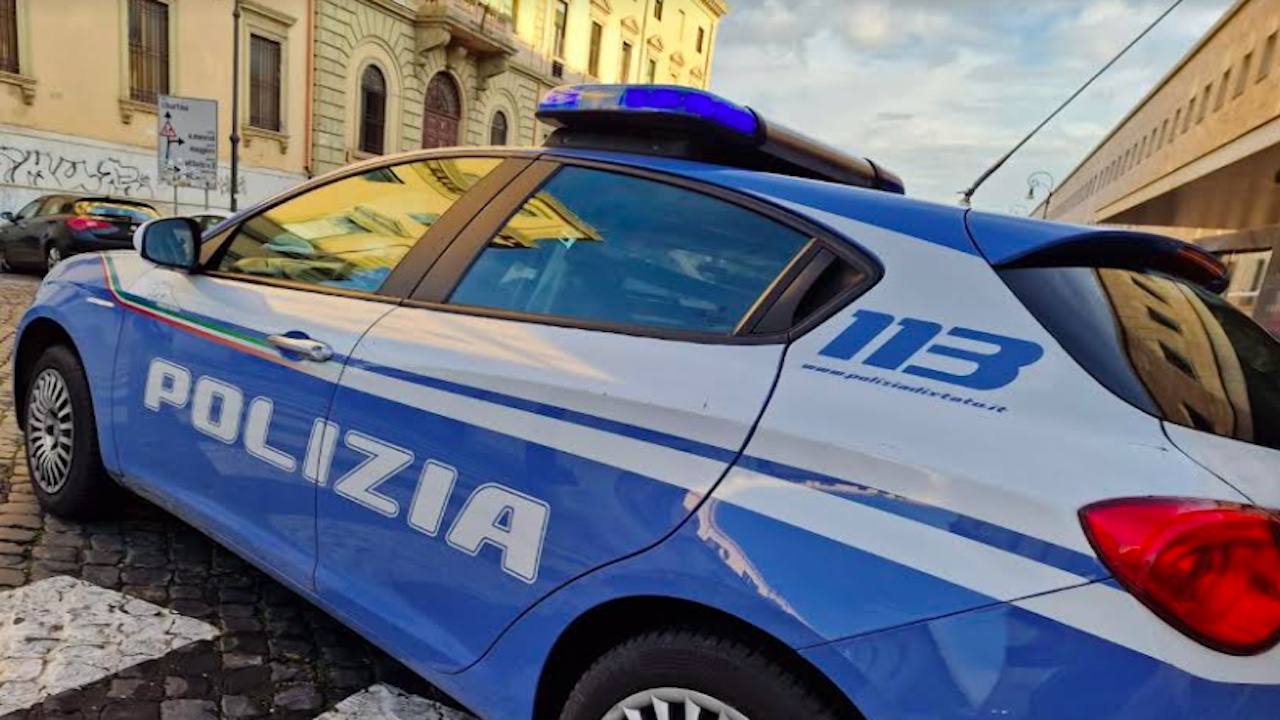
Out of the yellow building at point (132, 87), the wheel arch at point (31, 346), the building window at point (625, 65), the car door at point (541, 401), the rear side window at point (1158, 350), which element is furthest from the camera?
the building window at point (625, 65)

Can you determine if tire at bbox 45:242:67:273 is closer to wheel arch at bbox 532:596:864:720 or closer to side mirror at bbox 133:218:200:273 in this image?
side mirror at bbox 133:218:200:273

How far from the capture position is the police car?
3.72ft

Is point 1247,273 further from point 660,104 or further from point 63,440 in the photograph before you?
point 63,440

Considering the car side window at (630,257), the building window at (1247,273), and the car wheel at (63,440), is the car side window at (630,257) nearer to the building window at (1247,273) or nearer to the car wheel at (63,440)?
the car wheel at (63,440)

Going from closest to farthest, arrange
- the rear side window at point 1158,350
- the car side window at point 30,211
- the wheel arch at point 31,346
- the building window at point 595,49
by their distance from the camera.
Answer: the rear side window at point 1158,350, the wheel arch at point 31,346, the car side window at point 30,211, the building window at point 595,49

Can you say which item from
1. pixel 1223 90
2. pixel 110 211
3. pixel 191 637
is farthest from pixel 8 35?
pixel 1223 90

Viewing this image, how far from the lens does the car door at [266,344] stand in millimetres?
2090

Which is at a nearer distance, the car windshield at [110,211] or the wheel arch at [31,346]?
the wheel arch at [31,346]

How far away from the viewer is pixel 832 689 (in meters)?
1.30

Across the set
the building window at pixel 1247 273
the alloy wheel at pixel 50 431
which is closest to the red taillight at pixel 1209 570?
the alloy wheel at pixel 50 431

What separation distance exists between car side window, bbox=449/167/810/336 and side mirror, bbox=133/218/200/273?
3.94 feet

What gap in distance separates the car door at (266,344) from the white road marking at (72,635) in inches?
13.5

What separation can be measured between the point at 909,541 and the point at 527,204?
→ 1.27 m

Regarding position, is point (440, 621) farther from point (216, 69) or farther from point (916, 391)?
point (216, 69)
